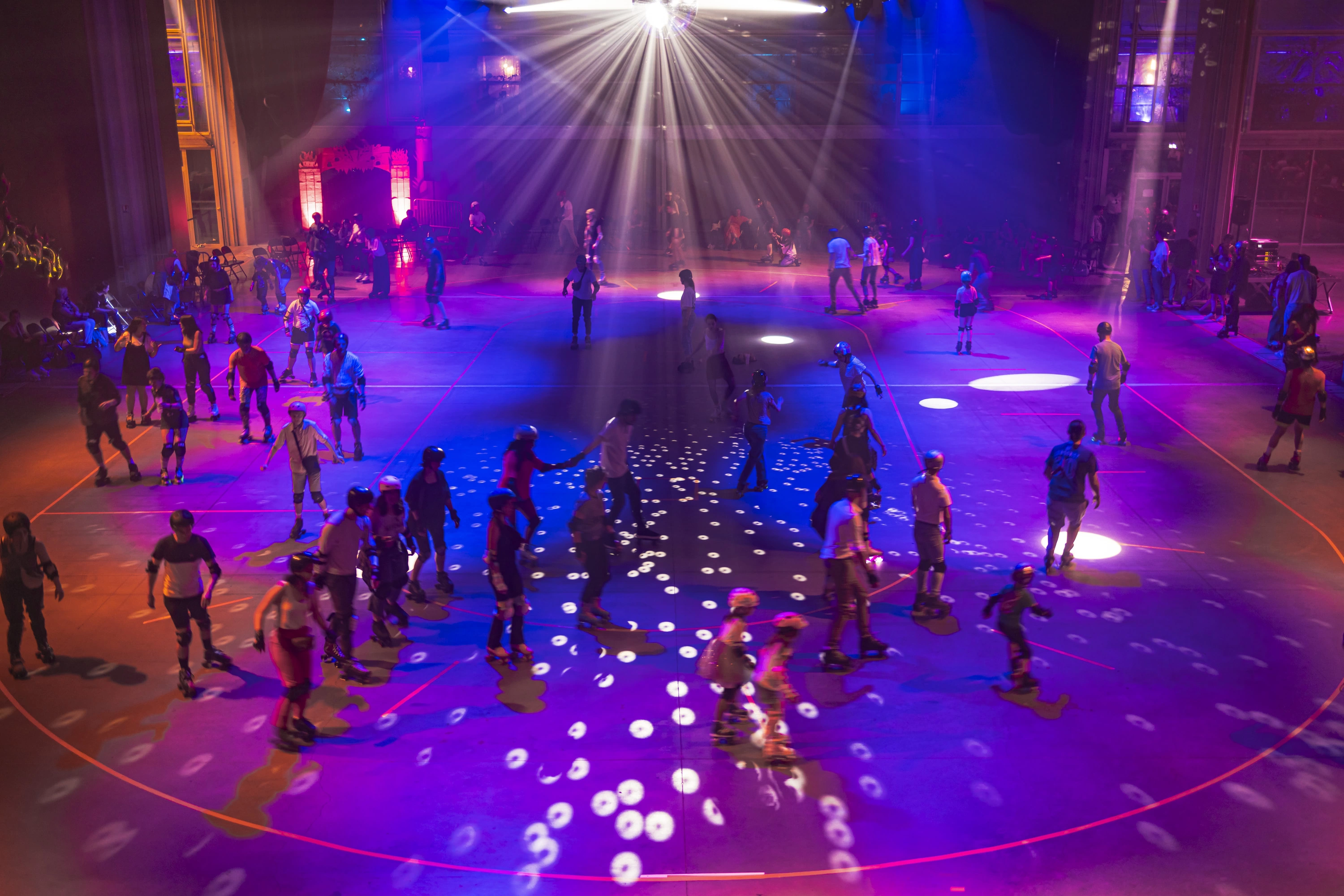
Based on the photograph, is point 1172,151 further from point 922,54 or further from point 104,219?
point 104,219

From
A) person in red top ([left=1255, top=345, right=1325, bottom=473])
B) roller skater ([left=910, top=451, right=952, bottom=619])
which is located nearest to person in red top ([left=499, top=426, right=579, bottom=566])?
roller skater ([left=910, top=451, right=952, bottom=619])

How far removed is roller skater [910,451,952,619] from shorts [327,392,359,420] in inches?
301

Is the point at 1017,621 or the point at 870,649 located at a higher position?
the point at 1017,621

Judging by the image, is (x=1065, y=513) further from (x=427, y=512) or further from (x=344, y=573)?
(x=344, y=573)

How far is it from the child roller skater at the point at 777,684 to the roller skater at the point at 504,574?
2.37 m

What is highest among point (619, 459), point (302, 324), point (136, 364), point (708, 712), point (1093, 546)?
point (302, 324)

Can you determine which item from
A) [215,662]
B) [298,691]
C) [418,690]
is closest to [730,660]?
[418,690]

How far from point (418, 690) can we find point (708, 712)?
98.4 inches

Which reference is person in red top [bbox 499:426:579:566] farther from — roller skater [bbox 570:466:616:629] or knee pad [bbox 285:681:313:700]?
knee pad [bbox 285:681:313:700]

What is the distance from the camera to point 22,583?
886 centimetres

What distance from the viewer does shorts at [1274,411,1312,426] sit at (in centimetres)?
1346

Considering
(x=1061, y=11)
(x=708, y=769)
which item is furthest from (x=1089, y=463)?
(x=1061, y=11)

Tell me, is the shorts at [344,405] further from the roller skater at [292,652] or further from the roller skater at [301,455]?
the roller skater at [292,652]

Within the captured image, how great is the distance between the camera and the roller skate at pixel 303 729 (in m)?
7.85
